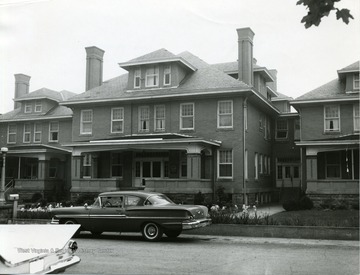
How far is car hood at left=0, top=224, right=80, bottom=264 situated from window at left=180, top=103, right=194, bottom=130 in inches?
749

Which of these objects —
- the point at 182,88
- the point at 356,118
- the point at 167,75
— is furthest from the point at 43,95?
the point at 356,118

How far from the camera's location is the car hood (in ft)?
20.7

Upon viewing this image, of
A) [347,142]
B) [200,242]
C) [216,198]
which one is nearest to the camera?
[200,242]

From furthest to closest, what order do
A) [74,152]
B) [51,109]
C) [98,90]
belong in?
[51,109], [98,90], [74,152]

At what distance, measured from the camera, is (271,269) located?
8.59m

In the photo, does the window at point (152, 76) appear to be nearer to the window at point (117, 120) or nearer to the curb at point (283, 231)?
the window at point (117, 120)

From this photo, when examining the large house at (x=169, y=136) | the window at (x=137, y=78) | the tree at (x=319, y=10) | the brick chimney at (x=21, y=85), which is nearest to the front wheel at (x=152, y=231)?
the tree at (x=319, y=10)

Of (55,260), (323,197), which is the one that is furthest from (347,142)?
(55,260)

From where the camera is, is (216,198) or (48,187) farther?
(48,187)

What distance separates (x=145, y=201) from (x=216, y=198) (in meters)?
11.6

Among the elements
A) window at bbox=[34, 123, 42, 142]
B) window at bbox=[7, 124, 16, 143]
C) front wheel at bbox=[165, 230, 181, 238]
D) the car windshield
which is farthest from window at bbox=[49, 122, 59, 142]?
front wheel at bbox=[165, 230, 181, 238]

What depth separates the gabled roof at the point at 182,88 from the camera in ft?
81.4

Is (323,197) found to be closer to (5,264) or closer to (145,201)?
(145,201)

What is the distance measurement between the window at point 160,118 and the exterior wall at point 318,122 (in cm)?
813
